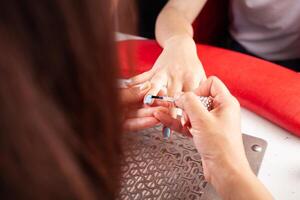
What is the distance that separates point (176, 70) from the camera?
74 centimetres

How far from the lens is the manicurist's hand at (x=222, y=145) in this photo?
51 centimetres

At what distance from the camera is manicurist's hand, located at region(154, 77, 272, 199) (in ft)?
1.66

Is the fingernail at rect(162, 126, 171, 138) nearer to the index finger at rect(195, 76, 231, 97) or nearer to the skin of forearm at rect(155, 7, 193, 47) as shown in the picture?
the index finger at rect(195, 76, 231, 97)

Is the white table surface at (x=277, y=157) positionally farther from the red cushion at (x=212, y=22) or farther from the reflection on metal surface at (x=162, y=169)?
the red cushion at (x=212, y=22)

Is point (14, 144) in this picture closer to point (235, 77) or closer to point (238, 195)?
point (238, 195)

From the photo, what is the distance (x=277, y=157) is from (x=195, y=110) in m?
Result: 0.17

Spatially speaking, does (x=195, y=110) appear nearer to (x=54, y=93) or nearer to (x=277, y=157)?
(x=277, y=157)

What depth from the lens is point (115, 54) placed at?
0.88 feet

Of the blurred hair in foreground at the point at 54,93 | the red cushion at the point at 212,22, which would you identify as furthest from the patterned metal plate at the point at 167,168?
the red cushion at the point at 212,22

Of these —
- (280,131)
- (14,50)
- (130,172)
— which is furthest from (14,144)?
(280,131)

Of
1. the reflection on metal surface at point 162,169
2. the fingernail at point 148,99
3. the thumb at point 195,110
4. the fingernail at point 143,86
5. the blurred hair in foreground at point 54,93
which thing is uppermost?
the blurred hair in foreground at point 54,93

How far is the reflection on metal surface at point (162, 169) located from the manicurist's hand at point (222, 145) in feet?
0.09

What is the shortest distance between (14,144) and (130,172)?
13.6 inches

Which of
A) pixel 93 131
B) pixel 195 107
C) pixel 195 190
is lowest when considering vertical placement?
pixel 195 190
